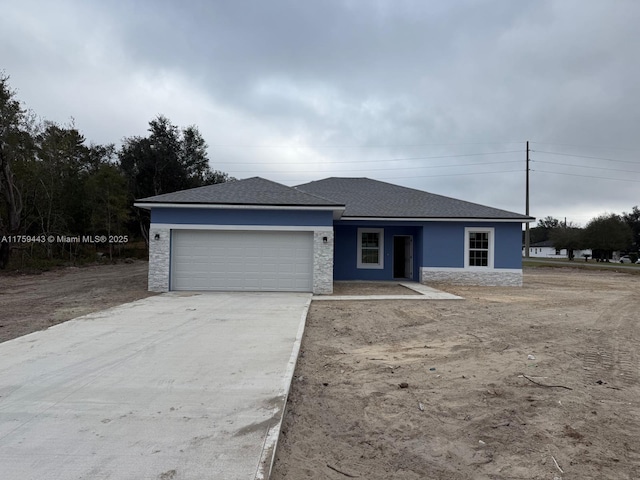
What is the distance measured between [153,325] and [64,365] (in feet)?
9.01

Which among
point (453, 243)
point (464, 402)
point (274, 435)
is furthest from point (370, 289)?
point (274, 435)

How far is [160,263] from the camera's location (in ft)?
46.2

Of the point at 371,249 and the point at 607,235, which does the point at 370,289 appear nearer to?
the point at 371,249

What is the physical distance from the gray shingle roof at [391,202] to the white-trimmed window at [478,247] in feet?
2.29

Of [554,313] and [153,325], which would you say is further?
[554,313]

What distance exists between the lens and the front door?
1947cm

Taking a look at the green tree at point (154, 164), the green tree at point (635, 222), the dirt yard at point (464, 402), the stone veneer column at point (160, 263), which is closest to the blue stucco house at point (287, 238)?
the stone veneer column at point (160, 263)

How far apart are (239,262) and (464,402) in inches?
418

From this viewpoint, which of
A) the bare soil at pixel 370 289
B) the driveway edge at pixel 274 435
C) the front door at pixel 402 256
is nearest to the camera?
the driveway edge at pixel 274 435

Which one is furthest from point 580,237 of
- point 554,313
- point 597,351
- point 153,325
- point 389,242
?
point 153,325

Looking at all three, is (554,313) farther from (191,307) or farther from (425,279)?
(191,307)

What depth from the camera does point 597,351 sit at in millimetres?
6754

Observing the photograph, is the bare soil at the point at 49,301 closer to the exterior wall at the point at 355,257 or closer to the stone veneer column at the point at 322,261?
the stone veneer column at the point at 322,261

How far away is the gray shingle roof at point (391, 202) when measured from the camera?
17.2 metres
